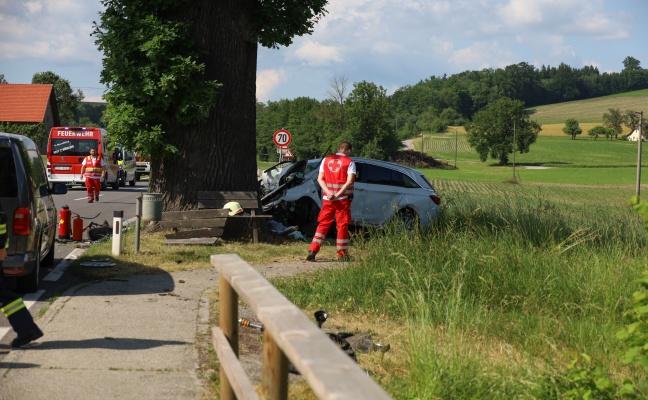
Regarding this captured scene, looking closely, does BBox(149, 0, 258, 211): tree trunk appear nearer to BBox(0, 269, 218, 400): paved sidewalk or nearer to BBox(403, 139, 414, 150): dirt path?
BBox(0, 269, 218, 400): paved sidewalk

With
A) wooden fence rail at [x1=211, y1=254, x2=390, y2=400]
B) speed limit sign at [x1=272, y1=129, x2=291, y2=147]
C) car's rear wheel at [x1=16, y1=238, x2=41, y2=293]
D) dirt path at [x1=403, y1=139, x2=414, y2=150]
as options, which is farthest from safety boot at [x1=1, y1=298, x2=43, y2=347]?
dirt path at [x1=403, y1=139, x2=414, y2=150]

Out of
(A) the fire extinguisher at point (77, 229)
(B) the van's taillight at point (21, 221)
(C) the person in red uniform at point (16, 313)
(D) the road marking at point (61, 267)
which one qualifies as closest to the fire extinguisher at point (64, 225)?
(A) the fire extinguisher at point (77, 229)

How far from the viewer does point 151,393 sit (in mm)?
5918

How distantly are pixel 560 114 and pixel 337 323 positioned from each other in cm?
16023

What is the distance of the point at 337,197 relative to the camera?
45.7 ft

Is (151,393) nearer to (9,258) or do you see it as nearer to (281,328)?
(281,328)

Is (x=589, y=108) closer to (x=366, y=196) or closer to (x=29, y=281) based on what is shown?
(x=366, y=196)

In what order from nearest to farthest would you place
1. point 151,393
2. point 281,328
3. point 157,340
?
point 281,328, point 151,393, point 157,340

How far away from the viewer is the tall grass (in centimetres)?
615

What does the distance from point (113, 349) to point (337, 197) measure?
7.06m

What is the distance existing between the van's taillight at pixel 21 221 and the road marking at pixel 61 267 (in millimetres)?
1869

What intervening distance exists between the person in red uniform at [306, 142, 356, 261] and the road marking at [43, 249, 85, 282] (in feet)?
11.7

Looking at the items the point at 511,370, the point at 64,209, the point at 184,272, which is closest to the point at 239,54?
the point at 64,209

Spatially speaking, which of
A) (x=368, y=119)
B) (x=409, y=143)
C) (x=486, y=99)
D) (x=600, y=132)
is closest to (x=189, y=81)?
(x=368, y=119)
